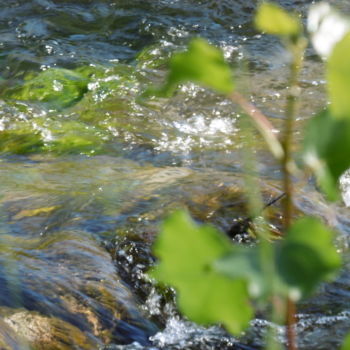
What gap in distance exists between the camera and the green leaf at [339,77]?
0.33 meters

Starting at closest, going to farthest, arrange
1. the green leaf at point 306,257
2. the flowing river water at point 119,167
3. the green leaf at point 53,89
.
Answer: the green leaf at point 306,257
the flowing river water at point 119,167
the green leaf at point 53,89

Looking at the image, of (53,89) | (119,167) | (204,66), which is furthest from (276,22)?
(53,89)

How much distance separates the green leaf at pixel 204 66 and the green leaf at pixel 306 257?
0.07 metres

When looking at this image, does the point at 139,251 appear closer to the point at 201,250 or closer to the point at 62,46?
the point at 201,250

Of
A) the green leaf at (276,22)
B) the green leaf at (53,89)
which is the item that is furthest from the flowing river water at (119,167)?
the green leaf at (276,22)

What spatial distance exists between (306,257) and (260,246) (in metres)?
0.03

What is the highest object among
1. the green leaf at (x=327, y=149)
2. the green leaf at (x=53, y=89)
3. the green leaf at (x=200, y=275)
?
the green leaf at (x=53, y=89)

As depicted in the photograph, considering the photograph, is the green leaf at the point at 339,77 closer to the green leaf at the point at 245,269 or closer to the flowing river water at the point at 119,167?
the green leaf at the point at 245,269

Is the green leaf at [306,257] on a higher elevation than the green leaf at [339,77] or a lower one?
lower

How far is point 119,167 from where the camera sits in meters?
4.03

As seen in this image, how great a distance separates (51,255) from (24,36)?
4045mm

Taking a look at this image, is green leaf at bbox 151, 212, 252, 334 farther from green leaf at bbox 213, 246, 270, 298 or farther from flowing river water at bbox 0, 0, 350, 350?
flowing river water at bbox 0, 0, 350, 350

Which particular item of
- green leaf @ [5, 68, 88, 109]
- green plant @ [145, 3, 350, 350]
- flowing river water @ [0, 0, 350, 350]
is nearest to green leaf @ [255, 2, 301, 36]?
green plant @ [145, 3, 350, 350]

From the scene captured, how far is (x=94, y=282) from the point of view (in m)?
2.52
